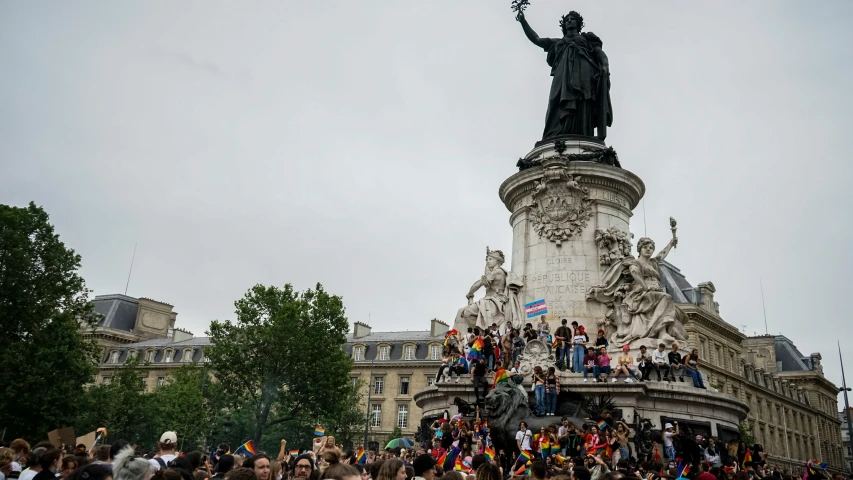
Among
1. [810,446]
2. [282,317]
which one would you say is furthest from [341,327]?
[810,446]

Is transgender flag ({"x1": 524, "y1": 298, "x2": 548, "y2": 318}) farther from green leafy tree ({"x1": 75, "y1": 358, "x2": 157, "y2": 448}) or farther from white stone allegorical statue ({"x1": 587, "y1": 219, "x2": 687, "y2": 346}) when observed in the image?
green leafy tree ({"x1": 75, "y1": 358, "x2": 157, "y2": 448})

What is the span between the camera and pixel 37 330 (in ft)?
107

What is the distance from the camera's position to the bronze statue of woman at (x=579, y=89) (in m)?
23.9

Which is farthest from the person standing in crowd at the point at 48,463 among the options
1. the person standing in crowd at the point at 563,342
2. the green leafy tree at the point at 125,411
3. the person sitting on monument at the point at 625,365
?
the green leafy tree at the point at 125,411

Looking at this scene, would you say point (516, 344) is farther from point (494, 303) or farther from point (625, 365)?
point (625, 365)

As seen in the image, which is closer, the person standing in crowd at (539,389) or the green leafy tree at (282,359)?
the person standing in crowd at (539,389)

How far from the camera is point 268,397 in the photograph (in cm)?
4469

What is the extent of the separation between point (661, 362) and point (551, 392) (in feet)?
10.4

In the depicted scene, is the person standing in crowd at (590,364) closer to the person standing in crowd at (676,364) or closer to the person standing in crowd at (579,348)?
the person standing in crowd at (579,348)

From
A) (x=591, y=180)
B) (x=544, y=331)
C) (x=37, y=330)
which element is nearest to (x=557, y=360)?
(x=544, y=331)

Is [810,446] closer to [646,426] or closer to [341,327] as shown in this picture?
[341,327]

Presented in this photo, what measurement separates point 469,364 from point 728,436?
7.11m

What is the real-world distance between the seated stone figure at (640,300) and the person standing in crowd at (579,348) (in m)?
1.37

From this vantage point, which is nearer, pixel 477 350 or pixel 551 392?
pixel 551 392
